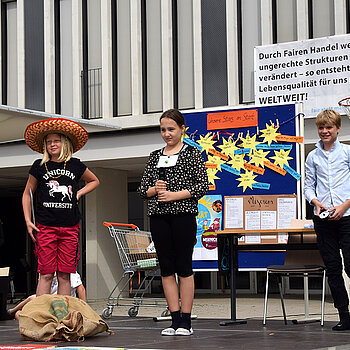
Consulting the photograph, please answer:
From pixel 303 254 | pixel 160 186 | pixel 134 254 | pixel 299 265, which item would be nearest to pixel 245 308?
pixel 134 254

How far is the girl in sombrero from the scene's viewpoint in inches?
255

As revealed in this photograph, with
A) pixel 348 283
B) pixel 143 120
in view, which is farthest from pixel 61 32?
pixel 348 283

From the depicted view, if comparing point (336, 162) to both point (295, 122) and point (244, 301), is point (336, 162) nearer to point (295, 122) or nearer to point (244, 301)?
point (295, 122)

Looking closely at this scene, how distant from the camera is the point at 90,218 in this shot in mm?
17266

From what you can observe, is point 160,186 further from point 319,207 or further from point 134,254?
point 134,254

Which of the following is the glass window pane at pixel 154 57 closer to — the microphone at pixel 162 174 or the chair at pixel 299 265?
the chair at pixel 299 265

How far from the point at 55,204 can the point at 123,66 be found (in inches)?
410

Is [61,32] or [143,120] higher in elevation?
[61,32]

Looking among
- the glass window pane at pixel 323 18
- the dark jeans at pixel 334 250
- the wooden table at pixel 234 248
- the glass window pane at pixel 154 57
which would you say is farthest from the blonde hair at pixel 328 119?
the glass window pane at pixel 154 57

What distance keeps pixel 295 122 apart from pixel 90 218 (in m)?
8.63

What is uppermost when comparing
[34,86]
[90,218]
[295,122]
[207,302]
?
[34,86]

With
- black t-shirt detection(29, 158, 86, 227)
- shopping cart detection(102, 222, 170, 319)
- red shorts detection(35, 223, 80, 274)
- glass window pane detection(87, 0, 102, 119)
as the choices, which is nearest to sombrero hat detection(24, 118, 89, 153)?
black t-shirt detection(29, 158, 86, 227)

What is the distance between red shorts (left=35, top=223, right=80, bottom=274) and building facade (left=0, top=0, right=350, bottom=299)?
25.5ft

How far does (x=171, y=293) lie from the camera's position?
20.8 feet
